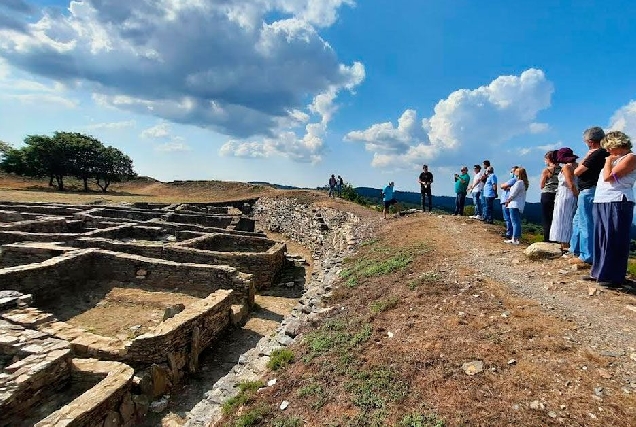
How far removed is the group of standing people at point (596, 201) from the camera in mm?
6000

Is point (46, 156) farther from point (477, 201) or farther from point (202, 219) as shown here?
point (477, 201)

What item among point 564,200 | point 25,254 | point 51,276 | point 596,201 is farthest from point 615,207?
point 25,254

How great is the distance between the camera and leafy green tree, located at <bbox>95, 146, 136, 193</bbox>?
183ft

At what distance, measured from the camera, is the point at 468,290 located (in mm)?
7051

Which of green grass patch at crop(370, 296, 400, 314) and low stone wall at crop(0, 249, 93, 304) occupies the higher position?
green grass patch at crop(370, 296, 400, 314)

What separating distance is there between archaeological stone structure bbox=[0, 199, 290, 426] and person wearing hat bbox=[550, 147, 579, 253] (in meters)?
8.44

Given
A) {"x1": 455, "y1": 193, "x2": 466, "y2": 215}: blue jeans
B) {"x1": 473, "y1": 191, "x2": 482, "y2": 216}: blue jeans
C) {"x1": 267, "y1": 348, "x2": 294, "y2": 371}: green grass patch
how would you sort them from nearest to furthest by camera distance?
1. {"x1": 267, "y1": 348, "x2": 294, "y2": 371}: green grass patch
2. {"x1": 473, "y1": 191, "x2": 482, "y2": 216}: blue jeans
3. {"x1": 455, "y1": 193, "x2": 466, "y2": 215}: blue jeans

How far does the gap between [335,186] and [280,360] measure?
32323mm

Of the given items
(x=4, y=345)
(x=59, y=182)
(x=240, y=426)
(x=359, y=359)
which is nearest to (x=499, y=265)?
(x=359, y=359)

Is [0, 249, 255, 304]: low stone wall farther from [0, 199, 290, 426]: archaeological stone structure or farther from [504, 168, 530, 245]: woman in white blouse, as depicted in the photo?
[504, 168, 530, 245]: woman in white blouse

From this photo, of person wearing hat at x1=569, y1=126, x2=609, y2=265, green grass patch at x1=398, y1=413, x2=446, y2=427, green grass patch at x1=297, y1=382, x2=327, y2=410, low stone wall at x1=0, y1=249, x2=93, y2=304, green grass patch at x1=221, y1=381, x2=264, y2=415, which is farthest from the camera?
low stone wall at x1=0, y1=249, x2=93, y2=304

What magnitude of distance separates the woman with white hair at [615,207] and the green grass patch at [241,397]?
6125mm

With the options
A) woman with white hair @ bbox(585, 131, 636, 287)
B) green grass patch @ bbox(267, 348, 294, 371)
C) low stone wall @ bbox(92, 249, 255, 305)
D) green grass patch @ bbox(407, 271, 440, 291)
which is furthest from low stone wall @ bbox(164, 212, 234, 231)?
woman with white hair @ bbox(585, 131, 636, 287)

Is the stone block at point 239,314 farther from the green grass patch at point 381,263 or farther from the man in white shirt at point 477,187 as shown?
the man in white shirt at point 477,187
